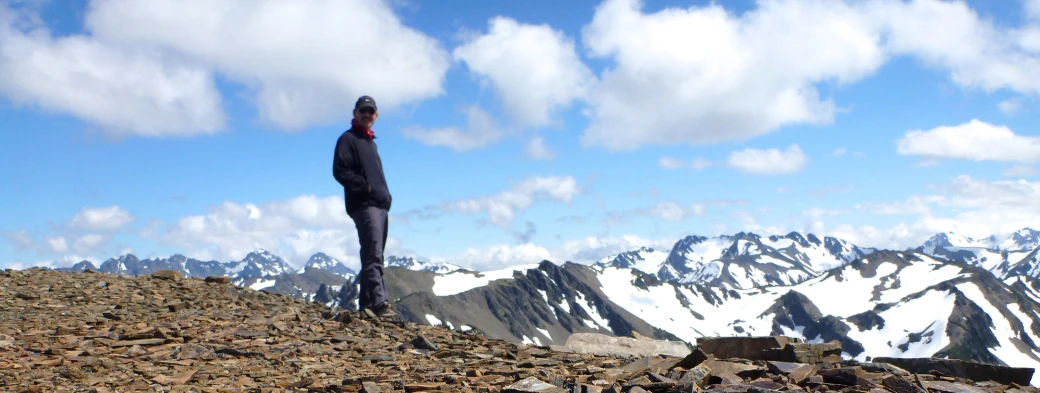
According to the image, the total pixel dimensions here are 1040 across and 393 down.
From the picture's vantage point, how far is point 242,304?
1666 cm

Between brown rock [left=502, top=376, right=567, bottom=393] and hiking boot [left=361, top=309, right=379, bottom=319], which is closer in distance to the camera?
brown rock [left=502, top=376, right=567, bottom=393]

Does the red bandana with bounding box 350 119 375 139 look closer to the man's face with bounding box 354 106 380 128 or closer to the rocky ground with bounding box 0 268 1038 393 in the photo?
the man's face with bounding box 354 106 380 128

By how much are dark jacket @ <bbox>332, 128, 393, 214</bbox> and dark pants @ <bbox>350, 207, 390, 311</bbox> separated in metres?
0.22

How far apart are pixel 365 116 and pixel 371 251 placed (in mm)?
2956

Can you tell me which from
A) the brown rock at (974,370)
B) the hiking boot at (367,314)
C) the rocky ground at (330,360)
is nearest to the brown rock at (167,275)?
the rocky ground at (330,360)

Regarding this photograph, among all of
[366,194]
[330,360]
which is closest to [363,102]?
[366,194]

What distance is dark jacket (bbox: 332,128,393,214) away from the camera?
15.9 metres

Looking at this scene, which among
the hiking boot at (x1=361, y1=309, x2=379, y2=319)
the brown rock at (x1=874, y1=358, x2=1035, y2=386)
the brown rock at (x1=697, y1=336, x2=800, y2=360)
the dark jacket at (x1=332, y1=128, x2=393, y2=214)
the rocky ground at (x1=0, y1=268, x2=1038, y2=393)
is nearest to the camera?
the rocky ground at (x1=0, y1=268, x2=1038, y2=393)

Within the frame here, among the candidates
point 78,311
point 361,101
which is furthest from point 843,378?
point 78,311

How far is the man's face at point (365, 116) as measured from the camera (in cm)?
1630

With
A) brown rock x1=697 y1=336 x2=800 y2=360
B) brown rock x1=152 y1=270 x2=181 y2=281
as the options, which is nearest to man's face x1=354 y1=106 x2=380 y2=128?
brown rock x1=152 y1=270 x2=181 y2=281

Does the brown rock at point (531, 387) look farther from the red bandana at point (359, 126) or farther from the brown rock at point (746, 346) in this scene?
the red bandana at point (359, 126)

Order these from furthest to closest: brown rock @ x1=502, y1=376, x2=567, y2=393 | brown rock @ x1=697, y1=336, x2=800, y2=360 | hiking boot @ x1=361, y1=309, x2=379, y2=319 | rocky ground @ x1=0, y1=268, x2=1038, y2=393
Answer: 1. hiking boot @ x1=361, y1=309, x2=379, y2=319
2. brown rock @ x1=697, y1=336, x2=800, y2=360
3. rocky ground @ x1=0, y1=268, x2=1038, y2=393
4. brown rock @ x1=502, y1=376, x2=567, y2=393

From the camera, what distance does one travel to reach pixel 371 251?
1589 centimetres
